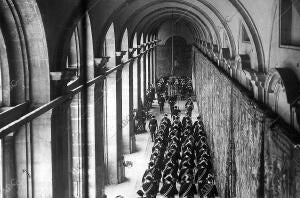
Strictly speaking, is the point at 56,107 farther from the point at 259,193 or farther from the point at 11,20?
the point at 259,193

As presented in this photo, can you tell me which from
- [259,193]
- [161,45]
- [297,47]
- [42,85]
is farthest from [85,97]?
[161,45]

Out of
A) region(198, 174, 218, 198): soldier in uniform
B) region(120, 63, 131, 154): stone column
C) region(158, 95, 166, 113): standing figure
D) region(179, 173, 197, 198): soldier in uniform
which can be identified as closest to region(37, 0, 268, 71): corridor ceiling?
region(120, 63, 131, 154): stone column

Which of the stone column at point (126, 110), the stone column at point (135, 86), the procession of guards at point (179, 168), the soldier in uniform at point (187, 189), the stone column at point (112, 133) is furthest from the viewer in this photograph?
the stone column at point (135, 86)

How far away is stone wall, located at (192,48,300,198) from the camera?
22.5ft

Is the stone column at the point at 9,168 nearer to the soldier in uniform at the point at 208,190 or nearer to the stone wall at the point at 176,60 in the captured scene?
the soldier in uniform at the point at 208,190

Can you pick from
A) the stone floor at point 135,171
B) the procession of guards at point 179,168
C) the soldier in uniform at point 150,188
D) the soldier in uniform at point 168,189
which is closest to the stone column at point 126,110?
the stone floor at point 135,171

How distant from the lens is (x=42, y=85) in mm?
9055

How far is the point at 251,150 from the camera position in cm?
969

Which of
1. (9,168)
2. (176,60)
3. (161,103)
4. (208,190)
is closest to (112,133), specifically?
(208,190)

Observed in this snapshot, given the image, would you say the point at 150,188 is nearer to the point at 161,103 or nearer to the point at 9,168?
the point at 9,168

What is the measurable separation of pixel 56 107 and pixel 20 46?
1.68 m

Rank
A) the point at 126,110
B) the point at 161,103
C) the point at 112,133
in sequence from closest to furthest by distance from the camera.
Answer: the point at 112,133 < the point at 126,110 < the point at 161,103

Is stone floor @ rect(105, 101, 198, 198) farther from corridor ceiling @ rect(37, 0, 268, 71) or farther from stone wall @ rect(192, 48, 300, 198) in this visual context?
corridor ceiling @ rect(37, 0, 268, 71)

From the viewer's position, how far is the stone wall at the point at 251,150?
686 cm
